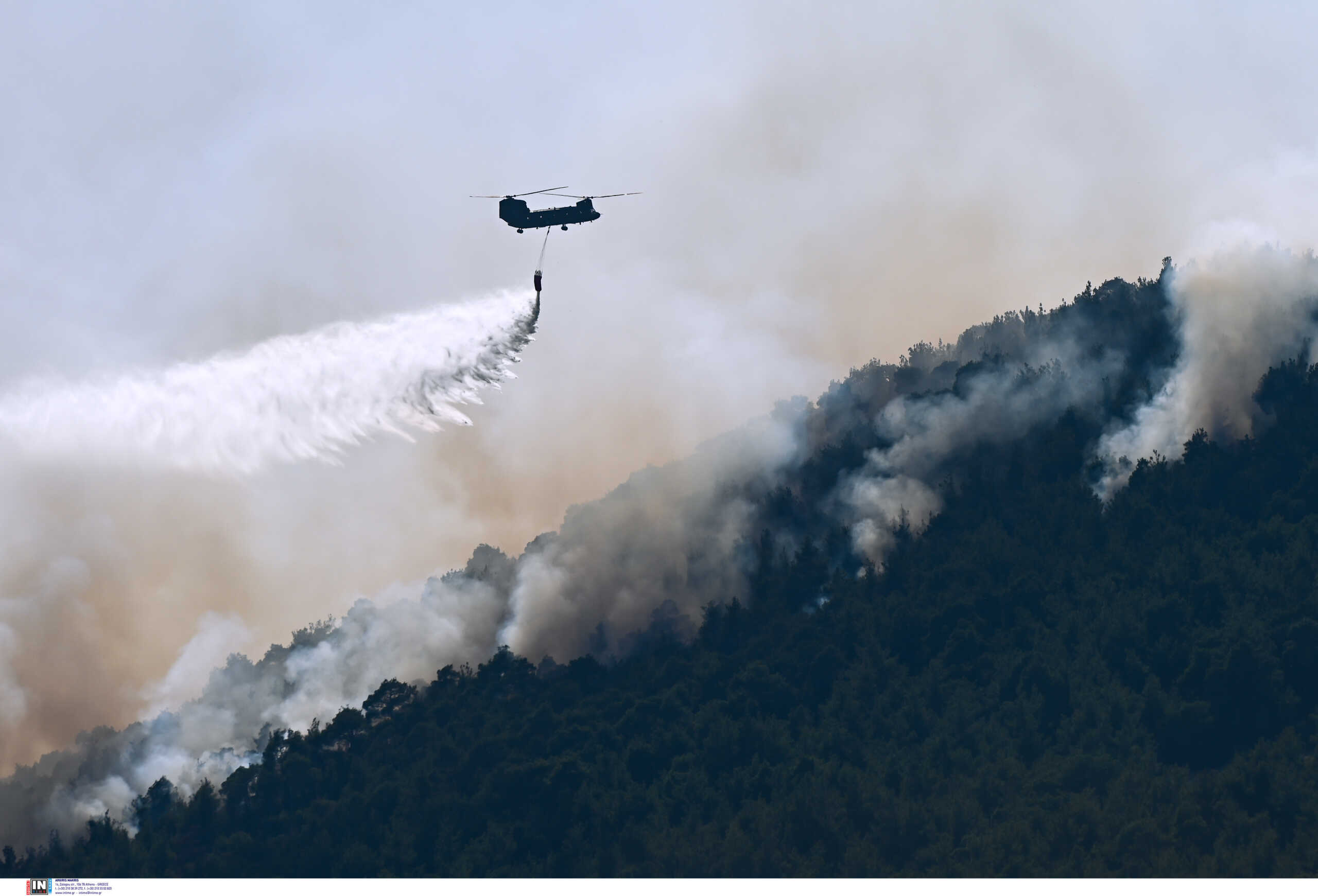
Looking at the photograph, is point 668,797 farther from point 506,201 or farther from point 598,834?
point 506,201

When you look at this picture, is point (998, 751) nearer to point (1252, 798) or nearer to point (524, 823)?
point (1252, 798)

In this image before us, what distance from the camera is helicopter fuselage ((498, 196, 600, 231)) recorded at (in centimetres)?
13888

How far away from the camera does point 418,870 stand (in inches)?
7569

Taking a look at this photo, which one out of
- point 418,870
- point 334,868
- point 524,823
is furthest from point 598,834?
point 334,868

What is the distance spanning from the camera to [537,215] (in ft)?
458

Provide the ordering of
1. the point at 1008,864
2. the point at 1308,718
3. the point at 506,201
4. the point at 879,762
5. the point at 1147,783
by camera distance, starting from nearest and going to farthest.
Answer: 1. the point at 506,201
2. the point at 1008,864
3. the point at 1147,783
4. the point at 1308,718
5. the point at 879,762

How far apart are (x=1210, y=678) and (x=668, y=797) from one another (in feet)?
217

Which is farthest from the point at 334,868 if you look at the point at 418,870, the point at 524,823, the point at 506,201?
the point at 506,201

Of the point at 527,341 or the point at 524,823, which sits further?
the point at 524,823

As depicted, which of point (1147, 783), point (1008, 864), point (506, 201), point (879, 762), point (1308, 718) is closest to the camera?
point (506, 201)

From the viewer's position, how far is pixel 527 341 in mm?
152750

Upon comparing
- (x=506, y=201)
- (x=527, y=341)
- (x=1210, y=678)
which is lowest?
(x=1210, y=678)

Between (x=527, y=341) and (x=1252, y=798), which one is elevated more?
(x=527, y=341)

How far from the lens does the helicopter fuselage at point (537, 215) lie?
456 ft
